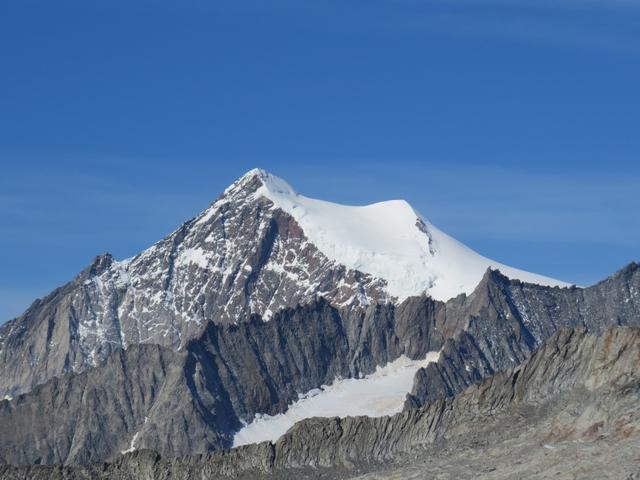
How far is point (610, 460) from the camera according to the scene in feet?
637

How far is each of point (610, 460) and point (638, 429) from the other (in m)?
6.47

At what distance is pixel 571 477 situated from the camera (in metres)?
195

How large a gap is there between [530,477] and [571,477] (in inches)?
225

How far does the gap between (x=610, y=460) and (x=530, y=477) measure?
313 inches

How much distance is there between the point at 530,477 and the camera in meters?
200

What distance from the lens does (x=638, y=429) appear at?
19975 centimetres

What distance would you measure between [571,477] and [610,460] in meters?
3.05

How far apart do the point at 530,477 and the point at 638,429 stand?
8.60 metres
